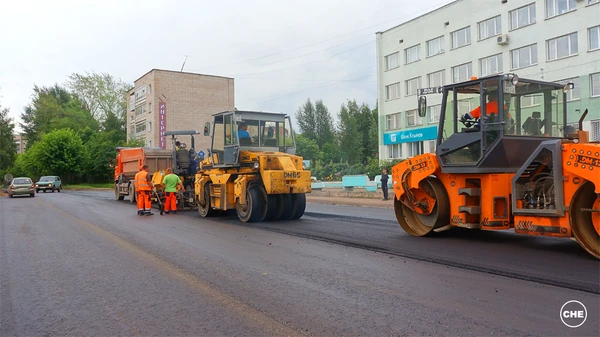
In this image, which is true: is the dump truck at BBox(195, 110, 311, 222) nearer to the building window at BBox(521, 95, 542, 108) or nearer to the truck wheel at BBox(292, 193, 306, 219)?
the truck wheel at BBox(292, 193, 306, 219)

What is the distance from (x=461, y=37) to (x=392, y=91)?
8.63 m

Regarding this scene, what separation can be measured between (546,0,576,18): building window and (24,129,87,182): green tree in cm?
4721

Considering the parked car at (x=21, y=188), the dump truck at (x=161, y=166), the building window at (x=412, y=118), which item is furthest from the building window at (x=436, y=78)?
the parked car at (x=21, y=188)

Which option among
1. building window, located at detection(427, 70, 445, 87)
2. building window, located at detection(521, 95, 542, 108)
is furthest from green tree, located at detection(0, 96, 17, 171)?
building window, located at detection(521, 95, 542, 108)

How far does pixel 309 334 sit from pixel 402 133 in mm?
39181

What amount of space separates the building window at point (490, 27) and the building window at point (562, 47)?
418cm

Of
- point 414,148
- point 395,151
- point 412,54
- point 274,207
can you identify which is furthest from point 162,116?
point 274,207

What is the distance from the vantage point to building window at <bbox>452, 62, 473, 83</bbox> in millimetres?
35906

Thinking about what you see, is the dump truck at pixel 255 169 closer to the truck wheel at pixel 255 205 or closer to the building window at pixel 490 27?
the truck wheel at pixel 255 205

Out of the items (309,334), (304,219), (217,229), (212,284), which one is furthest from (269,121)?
(309,334)

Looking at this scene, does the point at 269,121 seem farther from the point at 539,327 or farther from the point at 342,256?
the point at 539,327

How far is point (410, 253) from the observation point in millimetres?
7645

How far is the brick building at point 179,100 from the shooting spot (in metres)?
55.6

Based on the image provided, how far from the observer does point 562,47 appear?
95.9 ft
